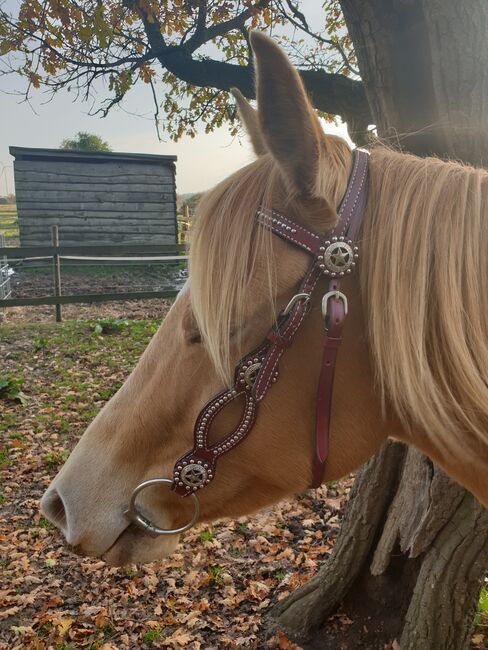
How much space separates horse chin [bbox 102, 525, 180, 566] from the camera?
1.43 meters

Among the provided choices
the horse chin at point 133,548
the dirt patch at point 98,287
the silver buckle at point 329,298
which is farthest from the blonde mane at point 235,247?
the dirt patch at point 98,287

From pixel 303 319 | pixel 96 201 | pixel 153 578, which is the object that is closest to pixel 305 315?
pixel 303 319

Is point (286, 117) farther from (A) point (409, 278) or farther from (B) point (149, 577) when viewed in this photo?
(B) point (149, 577)

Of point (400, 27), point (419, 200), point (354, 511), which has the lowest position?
point (354, 511)

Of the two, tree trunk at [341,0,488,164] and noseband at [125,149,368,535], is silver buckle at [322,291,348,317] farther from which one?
tree trunk at [341,0,488,164]

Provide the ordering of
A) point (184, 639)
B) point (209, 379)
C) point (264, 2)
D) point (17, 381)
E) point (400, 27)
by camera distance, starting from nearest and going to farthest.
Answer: point (209, 379)
point (400, 27)
point (184, 639)
point (264, 2)
point (17, 381)

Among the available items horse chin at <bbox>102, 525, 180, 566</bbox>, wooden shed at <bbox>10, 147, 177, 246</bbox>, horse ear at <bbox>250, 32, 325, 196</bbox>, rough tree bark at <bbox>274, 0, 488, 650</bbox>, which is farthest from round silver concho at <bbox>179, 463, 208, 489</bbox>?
wooden shed at <bbox>10, 147, 177, 246</bbox>

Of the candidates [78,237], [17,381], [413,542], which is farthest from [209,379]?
[78,237]

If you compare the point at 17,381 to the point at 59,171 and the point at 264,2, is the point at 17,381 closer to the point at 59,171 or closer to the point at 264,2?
the point at 264,2

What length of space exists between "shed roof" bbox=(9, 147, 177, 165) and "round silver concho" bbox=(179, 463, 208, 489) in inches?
680

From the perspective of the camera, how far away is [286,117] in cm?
109

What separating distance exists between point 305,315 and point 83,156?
17.7 metres

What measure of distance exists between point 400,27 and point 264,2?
3664mm

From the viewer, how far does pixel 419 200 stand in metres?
1.20
